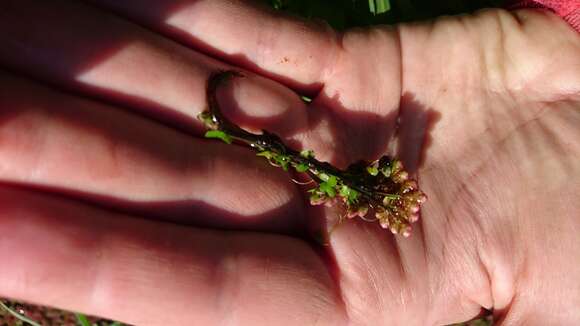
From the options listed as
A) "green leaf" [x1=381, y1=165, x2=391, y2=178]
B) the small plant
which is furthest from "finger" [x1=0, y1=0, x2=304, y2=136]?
"green leaf" [x1=381, y1=165, x2=391, y2=178]

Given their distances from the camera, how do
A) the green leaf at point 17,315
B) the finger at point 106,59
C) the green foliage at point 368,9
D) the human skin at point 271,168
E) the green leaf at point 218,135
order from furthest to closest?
the green foliage at point 368,9
the green leaf at point 17,315
the green leaf at point 218,135
the finger at point 106,59
the human skin at point 271,168

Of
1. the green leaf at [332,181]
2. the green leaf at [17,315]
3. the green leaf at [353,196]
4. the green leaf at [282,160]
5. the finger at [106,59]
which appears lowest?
the green leaf at [17,315]

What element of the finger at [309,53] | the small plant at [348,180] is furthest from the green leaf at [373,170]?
the finger at [309,53]

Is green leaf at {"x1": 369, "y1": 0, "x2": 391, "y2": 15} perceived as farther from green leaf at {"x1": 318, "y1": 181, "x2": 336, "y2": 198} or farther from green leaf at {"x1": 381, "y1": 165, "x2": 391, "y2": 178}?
green leaf at {"x1": 318, "y1": 181, "x2": 336, "y2": 198}

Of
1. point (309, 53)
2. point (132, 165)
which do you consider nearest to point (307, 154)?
point (309, 53)

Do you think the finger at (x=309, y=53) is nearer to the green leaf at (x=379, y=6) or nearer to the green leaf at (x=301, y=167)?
the green leaf at (x=301, y=167)

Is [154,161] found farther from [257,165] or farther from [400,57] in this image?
[400,57]
